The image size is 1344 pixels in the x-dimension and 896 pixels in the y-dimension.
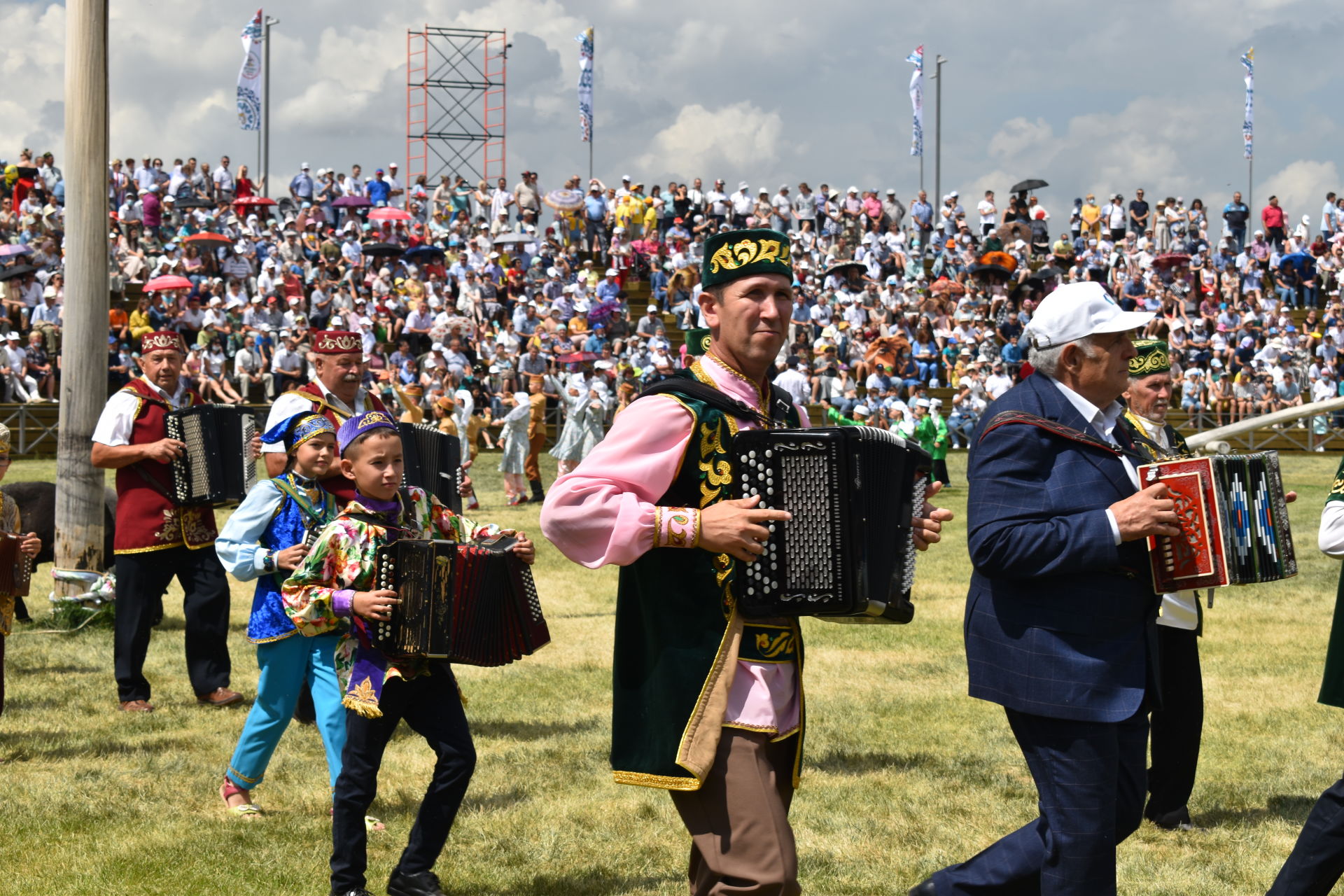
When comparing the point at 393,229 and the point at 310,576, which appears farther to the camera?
the point at 393,229

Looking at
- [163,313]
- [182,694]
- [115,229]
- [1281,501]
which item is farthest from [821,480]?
[115,229]

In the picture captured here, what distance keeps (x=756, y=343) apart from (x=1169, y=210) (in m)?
33.4

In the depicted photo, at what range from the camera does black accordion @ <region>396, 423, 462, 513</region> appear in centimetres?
750

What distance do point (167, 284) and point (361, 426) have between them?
20.7 metres

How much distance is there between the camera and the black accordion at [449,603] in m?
4.77

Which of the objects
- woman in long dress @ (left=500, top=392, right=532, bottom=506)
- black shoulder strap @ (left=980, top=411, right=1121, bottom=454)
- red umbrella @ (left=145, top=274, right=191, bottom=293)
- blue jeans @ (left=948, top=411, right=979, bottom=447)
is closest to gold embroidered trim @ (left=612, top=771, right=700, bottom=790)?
black shoulder strap @ (left=980, top=411, right=1121, bottom=454)

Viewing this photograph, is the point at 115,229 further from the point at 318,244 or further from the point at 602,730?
the point at 602,730

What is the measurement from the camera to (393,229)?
29.4 metres

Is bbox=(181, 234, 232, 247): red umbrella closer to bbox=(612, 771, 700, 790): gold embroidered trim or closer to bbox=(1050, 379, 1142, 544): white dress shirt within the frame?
bbox=(1050, 379, 1142, 544): white dress shirt

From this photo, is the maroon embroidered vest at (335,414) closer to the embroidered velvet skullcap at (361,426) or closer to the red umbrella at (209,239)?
the embroidered velvet skullcap at (361,426)

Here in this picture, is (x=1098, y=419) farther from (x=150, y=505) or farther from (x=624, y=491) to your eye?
(x=150, y=505)

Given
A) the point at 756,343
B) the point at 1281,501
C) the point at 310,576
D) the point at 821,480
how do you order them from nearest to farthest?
the point at 821,480 < the point at 756,343 < the point at 1281,501 < the point at 310,576

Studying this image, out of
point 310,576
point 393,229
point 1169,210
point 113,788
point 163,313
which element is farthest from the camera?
point 1169,210

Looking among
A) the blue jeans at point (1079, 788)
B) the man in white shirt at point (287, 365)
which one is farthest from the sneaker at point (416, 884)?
the man in white shirt at point (287, 365)
